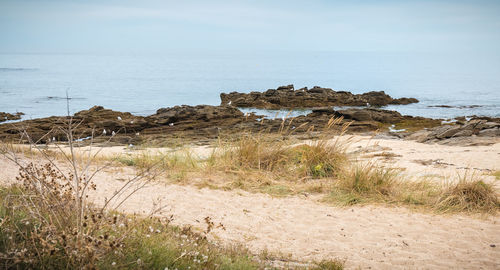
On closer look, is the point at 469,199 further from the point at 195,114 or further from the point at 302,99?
the point at 302,99

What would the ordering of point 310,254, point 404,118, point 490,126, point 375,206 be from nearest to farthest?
1. point 310,254
2. point 375,206
3. point 490,126
4. point 404,118

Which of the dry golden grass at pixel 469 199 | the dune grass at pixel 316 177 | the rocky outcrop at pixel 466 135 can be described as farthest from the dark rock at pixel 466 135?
the dry golden grass at pixel 469 199

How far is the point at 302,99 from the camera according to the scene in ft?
115

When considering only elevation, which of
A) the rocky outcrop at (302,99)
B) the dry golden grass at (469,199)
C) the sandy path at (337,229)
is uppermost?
the rocky outcrop at (302,99)

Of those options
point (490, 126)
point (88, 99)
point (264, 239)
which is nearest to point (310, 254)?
point (264, 239)

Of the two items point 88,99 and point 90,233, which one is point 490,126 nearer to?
point 90,233

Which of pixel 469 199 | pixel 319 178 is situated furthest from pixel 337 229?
pixel 319 178

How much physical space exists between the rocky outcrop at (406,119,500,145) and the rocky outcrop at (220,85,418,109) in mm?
16148

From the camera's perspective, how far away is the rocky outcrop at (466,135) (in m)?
16.0

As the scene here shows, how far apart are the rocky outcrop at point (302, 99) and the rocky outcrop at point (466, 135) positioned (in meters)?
16.1

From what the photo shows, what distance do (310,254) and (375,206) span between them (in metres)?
2.67

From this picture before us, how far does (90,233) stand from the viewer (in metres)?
3.65

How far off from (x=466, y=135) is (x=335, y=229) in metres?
13.3

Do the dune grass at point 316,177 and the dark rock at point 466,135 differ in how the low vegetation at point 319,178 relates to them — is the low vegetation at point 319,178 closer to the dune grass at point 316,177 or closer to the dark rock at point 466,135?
the dune grass at point 316,177
